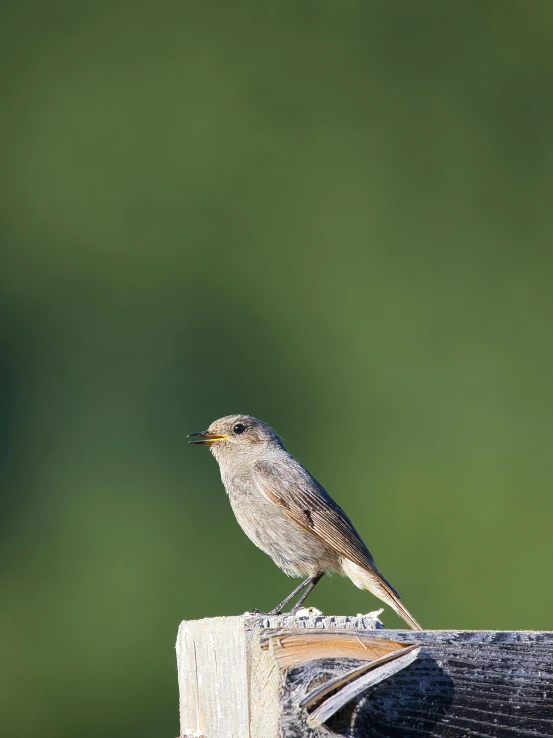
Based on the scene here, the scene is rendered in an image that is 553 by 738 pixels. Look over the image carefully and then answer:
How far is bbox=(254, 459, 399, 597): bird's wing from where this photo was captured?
6566 mm

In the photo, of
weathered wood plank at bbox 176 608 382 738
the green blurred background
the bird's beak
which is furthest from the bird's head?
the green blurred background

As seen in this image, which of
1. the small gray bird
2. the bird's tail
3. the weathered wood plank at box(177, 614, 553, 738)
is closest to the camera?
the weathered wood plank at box(177, 614, 553, 738)

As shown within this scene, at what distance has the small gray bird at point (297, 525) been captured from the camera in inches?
258

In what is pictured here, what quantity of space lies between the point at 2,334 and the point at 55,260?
1.64 m

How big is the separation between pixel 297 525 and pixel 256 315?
10.8 m

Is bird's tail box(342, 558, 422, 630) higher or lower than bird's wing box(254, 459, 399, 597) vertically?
lower

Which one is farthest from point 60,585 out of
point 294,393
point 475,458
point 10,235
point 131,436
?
point 10,235

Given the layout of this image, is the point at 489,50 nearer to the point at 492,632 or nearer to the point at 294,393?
the point at 294,393

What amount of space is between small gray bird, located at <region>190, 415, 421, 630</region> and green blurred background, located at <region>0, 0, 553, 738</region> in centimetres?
500

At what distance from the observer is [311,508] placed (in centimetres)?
672

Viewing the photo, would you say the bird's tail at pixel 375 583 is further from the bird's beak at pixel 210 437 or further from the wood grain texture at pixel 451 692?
the wood grain texture at pixel 451 692

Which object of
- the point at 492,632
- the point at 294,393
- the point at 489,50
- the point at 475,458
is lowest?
the point at 492,632

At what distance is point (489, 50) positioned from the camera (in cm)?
2047

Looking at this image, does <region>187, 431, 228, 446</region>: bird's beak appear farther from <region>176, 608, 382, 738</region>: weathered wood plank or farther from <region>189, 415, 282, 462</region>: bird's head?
<region>176, 608, 382, 738</region>: weathered wood plank
